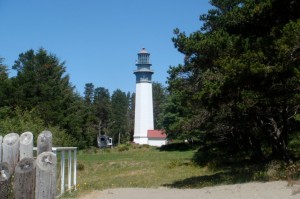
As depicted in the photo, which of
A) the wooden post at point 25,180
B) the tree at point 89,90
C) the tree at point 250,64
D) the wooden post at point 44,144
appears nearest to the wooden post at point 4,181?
the wooden post at point 25,180

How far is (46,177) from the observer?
10.4 ft

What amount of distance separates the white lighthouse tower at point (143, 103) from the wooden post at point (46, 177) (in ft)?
276

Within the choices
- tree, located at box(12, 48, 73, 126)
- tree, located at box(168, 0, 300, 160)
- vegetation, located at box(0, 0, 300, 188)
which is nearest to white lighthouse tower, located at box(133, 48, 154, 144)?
tree, located at box(12, 48, 73, 126)

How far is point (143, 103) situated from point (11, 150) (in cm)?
8359

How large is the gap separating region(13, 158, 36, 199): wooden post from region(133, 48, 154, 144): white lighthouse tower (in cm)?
8412

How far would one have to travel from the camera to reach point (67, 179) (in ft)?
45.4

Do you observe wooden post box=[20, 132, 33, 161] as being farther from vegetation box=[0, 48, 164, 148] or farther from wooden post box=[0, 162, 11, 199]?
vegetation box=[0, 48, 164, 148]

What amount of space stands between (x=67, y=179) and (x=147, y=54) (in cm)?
7993

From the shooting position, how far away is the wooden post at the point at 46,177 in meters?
3.15

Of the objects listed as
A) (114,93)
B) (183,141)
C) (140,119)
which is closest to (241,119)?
(183,141)

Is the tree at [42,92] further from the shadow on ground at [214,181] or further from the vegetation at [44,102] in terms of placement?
the shadow on ground at [214,181]

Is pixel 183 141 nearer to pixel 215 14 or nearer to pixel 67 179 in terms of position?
pixel 215 14

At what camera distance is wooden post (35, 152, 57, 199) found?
10.3ft

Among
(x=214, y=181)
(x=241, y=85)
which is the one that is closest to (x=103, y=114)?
(x=214, y=181)
